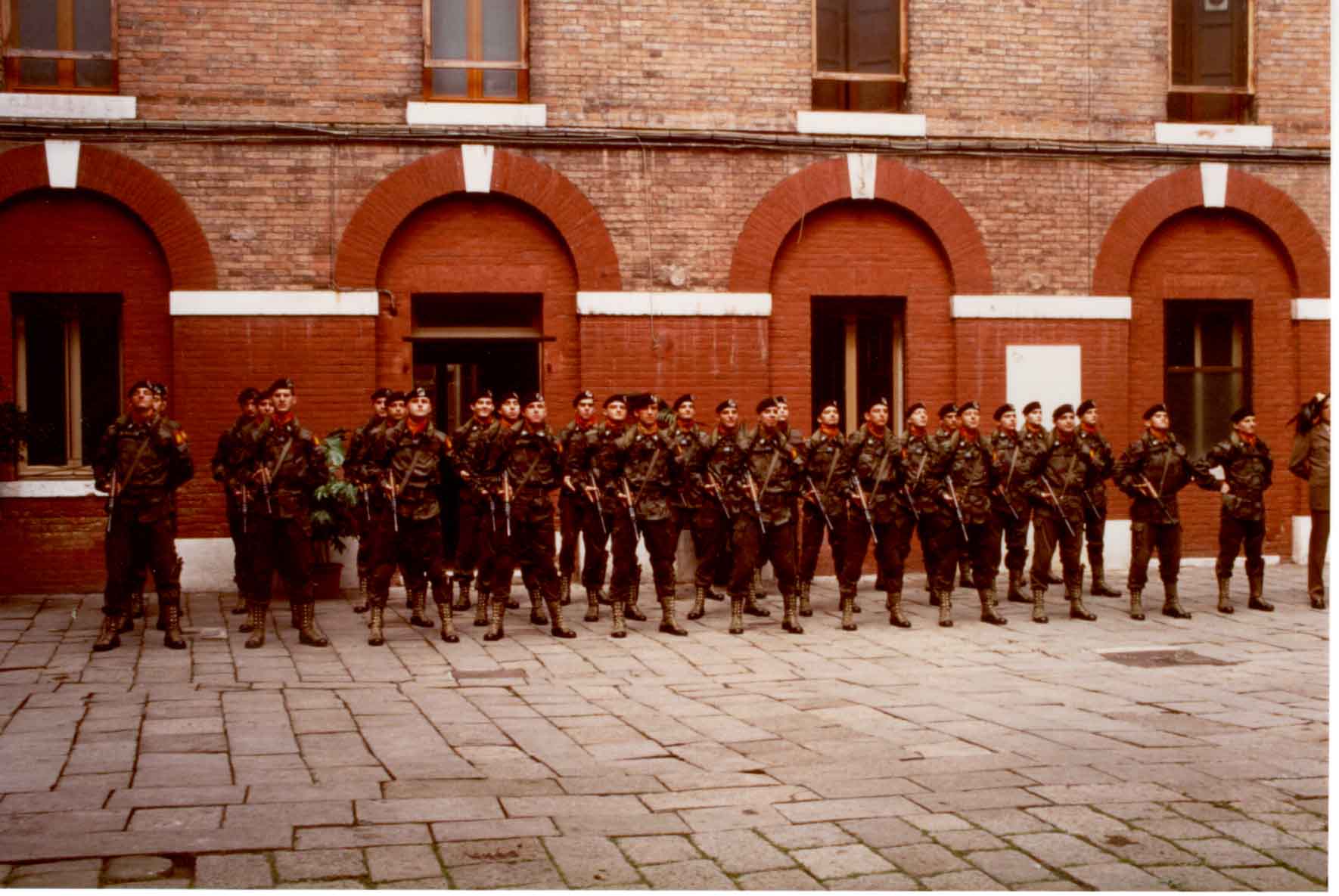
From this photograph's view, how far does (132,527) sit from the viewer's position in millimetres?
11469

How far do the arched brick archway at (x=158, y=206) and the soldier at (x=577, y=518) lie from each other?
13.5 feet

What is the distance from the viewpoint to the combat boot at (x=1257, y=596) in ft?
44.8

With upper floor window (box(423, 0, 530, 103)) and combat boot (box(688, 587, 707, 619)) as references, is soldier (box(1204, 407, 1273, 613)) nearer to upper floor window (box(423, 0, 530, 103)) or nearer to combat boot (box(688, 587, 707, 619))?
combat boot (box(688, 587, 707, 619))

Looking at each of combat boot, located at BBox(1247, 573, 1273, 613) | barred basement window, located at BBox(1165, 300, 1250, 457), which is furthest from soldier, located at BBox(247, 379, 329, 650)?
barred basement window, located at BBox(1165, 300, 1250, 457)

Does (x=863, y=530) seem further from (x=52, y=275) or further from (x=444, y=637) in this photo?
(x=52, y=275)

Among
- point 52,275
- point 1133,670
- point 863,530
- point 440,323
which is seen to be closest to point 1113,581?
point 863,530

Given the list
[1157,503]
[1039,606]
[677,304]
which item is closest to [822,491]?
[1039,606]

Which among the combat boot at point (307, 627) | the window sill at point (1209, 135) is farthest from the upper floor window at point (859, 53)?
the combat boot at point (307, 627)

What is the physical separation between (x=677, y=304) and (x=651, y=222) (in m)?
0.83

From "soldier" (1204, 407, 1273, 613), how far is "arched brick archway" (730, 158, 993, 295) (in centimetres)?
331

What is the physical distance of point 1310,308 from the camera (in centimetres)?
1675

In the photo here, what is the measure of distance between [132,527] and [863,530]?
5.41 metres

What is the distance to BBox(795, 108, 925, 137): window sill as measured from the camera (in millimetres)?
15898

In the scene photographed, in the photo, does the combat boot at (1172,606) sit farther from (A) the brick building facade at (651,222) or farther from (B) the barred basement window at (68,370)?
(B) the barred basement window at (68,370)
